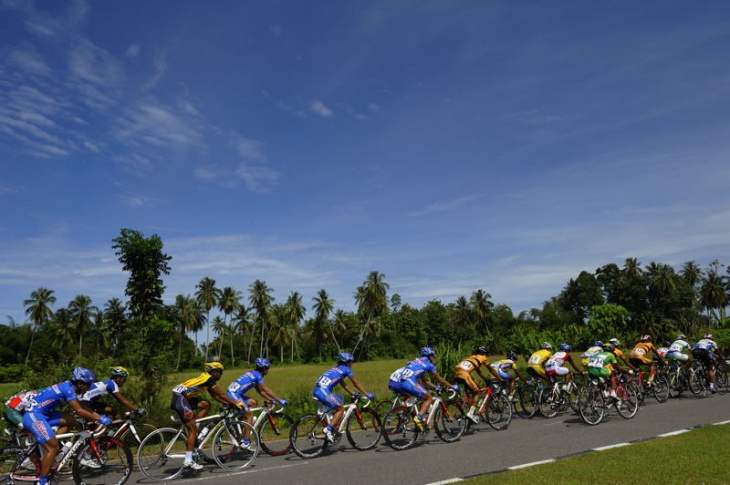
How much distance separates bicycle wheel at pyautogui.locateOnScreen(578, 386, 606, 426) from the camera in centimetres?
1278

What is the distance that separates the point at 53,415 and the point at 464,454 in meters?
7.35

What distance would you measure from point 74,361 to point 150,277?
13.8 meters

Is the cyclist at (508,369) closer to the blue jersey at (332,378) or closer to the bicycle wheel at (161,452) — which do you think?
the blue jersey at (332,378)

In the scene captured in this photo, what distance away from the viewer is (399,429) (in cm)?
1114

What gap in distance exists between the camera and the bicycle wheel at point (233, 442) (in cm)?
996

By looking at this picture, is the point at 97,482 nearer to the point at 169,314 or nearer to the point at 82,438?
the point at 82,438

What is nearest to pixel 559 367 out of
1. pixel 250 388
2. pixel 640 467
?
pixel 640 467

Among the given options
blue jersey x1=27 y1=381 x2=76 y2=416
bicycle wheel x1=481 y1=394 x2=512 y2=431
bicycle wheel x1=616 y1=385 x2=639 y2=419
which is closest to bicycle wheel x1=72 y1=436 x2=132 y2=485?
blue jersey x1=27 y1=381 x2=76 y2=416

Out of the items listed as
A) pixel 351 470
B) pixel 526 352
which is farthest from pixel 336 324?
pixel 351 470

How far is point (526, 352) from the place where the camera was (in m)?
44.1

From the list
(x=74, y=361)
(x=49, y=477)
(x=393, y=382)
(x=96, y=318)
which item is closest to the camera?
(x=49, y=477)

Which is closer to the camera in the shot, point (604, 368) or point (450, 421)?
point (450, 421)

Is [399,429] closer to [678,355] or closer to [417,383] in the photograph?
[417,383]

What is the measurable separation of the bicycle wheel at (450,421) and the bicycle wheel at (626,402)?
14.3ft
